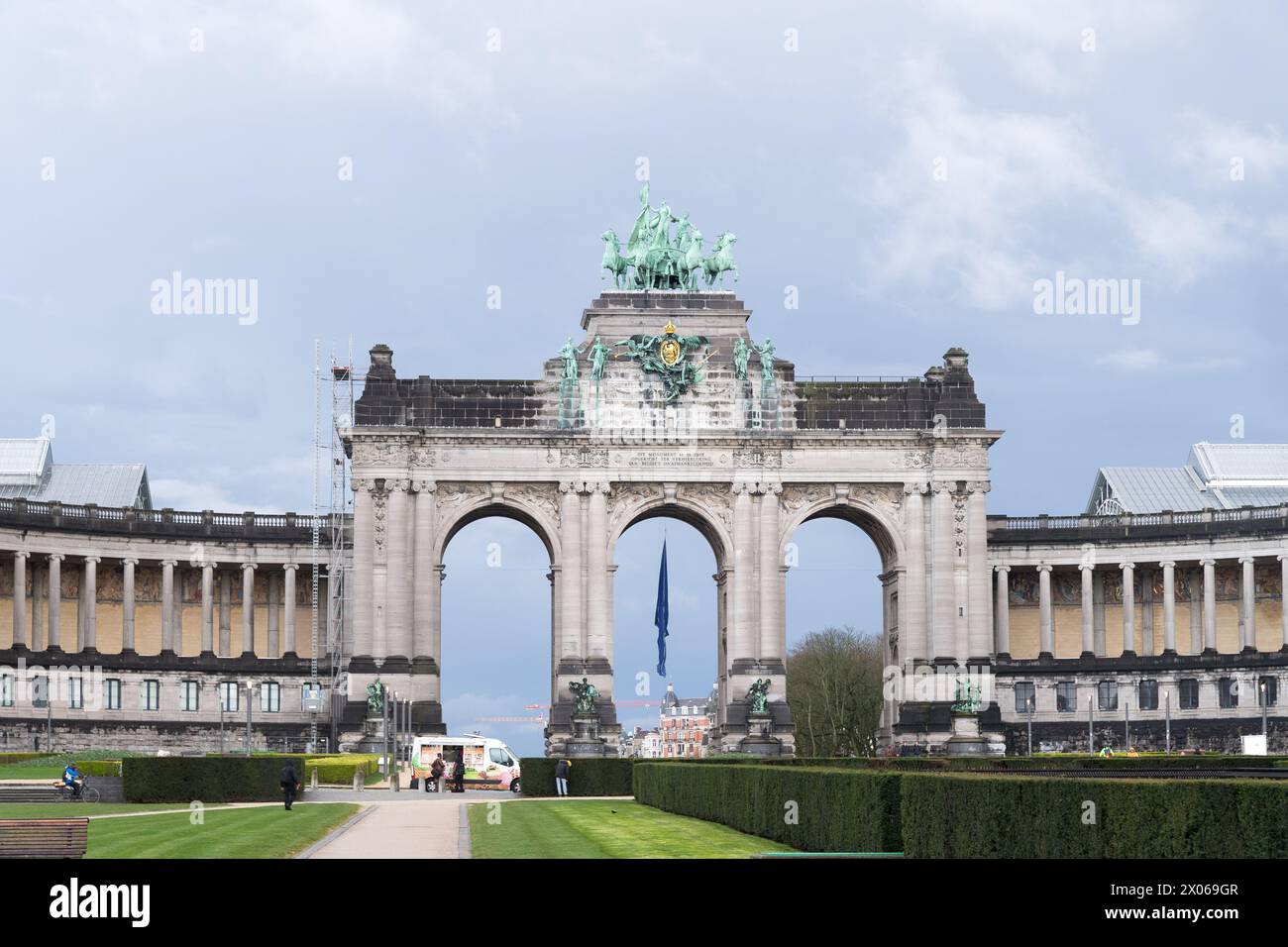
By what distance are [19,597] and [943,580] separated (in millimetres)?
50553

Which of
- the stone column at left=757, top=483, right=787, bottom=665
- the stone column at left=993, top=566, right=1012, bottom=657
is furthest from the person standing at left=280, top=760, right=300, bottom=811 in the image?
the stone column at left=993, top=566, right=1012, bottom=657

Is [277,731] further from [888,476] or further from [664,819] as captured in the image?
[664,819]

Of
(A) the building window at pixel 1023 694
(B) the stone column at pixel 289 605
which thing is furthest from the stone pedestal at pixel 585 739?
(A) the building window at pixel 1023 694

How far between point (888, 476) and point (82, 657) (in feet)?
153

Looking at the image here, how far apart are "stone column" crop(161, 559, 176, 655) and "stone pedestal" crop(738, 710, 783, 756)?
3567cm

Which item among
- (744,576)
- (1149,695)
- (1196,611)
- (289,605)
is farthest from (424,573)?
(1196,611)

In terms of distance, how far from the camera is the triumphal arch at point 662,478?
10406 cm

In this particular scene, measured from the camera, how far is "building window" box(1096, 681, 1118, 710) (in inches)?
4564

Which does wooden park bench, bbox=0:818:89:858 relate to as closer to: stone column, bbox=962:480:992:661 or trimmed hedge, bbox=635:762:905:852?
trimmed hedge, bbox=635:762:905:852

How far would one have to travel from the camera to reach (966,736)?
101 meters

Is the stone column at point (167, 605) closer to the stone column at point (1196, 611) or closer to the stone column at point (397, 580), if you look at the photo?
the stone column at point (397, 580)

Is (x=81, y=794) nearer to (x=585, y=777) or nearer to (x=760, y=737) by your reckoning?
(x=585, y=777)
